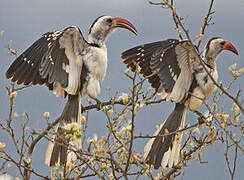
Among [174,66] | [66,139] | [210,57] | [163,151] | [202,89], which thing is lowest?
[66,139]

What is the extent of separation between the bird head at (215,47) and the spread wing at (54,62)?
134 centimetres

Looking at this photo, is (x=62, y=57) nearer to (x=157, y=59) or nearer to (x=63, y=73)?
(x=63, y=73)

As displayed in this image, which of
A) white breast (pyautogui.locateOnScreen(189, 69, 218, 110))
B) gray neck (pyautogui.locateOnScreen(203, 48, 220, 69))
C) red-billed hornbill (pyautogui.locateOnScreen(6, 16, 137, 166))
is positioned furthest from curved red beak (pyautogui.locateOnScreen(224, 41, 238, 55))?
red-billed hornbill (pyautogui.locateOnScreen(6, 16, 137, 166))

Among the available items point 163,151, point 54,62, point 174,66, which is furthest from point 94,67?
point 163,151

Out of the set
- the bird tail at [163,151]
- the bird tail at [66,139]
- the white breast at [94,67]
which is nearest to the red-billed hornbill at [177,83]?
the bird tail at [163,151]

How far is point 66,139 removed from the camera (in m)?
2.62

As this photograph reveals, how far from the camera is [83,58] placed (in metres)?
4.35

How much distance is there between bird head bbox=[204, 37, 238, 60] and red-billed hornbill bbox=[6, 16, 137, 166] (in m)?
1.08

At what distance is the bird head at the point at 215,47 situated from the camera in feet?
15.6

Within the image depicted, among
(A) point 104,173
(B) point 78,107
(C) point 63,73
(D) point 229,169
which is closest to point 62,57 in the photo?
(C) point 63,73

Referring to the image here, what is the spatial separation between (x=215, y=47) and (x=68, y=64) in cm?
164

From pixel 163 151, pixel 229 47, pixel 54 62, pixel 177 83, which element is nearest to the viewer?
pixel 163 151

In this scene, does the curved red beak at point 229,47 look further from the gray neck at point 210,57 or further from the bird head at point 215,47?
the gray neck at point 210,57

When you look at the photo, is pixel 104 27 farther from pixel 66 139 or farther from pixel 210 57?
pixel 66 139
